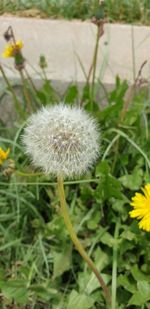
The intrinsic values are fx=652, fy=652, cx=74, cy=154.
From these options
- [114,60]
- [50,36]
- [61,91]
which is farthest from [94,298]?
[50,36]

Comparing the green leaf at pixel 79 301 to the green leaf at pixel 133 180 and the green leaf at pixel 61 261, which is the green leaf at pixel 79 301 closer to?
the green leaf at pixel 61 261

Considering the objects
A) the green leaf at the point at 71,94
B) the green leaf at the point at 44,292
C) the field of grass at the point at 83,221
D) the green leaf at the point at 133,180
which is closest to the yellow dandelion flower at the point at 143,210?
the field of grass at the point at 83,221

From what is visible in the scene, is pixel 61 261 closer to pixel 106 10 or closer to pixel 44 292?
pixel 44 292

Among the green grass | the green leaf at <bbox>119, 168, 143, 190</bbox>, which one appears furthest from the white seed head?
the green grass

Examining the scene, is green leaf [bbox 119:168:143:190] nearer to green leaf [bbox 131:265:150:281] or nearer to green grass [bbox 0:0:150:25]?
green leaf [bbox 131:265:150:281]

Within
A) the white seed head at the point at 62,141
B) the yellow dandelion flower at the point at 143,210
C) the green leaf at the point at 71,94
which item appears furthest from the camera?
the green leaf at the point at 71,94

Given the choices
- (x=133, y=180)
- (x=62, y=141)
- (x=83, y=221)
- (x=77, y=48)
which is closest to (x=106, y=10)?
(x=77, y=48)
